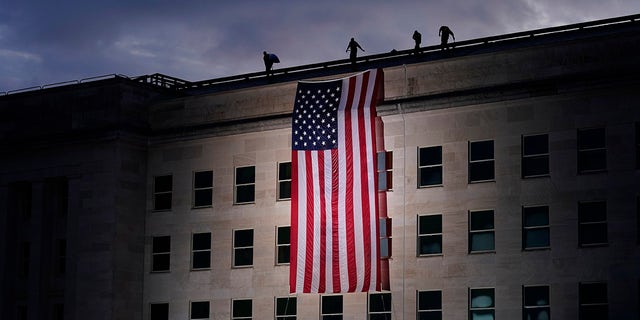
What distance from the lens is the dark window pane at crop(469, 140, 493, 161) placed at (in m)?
61.2

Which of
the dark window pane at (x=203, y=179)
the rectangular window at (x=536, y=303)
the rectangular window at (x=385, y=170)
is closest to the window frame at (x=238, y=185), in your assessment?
the dark window pane at (x=203, y=179)

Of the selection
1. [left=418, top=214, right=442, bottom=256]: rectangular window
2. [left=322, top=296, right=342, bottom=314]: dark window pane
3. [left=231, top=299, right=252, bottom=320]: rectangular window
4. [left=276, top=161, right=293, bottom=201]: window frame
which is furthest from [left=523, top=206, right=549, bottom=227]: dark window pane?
[left=231, top=299, right=252, bottom=320]: rectangular window

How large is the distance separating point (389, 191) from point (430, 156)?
2.55 metres

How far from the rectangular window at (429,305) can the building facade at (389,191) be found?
72mm

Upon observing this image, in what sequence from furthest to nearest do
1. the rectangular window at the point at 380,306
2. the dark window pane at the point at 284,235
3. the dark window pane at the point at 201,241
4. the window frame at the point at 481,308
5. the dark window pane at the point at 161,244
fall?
the dark window pane at the point at 161,244
the dark window pane at the point at 201,241
the dark window pane at the point at 284,235
the rectangular window at the point at 380,306
the window frame at the point at 481,308

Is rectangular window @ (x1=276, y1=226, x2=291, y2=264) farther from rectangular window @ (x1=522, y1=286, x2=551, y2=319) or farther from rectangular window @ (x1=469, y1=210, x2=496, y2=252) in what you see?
rectangular window @ (x1=522, y1=286, x2=551, y2=319)

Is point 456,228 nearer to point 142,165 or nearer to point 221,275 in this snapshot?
point 221,275

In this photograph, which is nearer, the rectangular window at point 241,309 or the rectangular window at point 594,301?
the rectangular window at point 594,301

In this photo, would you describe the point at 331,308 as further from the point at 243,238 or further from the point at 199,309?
the point at 199,309

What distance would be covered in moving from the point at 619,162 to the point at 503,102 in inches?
240

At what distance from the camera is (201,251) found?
68875 millimetres

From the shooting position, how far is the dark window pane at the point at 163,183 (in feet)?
232

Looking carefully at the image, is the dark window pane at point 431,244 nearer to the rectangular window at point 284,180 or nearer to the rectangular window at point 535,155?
the rectangular window at point 535,155

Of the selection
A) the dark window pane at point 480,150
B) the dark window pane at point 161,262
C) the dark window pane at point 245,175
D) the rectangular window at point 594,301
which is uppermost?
the dark window pane at point 245,175
